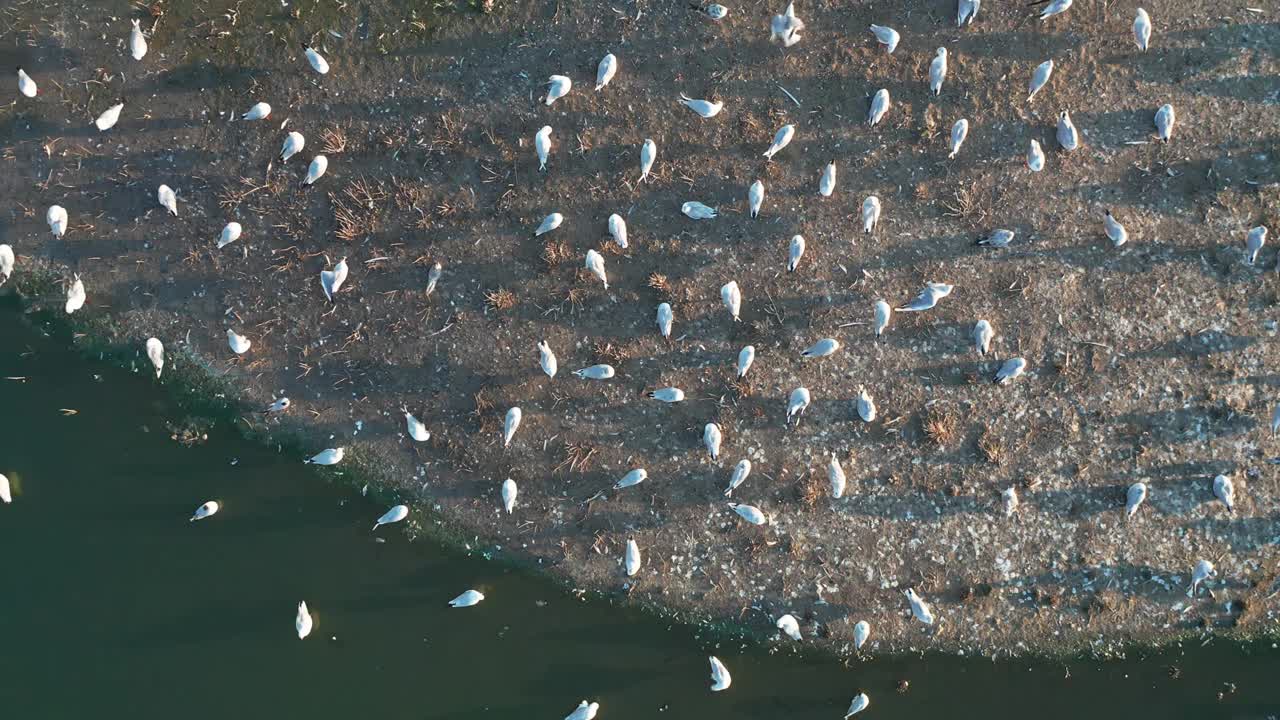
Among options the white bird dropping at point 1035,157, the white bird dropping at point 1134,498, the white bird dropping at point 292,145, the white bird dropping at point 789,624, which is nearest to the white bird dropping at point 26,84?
the white bird dropping at point 292,145

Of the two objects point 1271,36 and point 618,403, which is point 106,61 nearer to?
point 618,403

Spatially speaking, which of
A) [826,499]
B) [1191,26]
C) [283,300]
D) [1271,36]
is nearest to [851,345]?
[826,499]

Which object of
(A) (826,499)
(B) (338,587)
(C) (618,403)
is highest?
(C) (618,403)

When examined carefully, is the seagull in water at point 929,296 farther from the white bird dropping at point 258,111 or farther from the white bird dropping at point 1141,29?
the white bird dropping at point 258,111

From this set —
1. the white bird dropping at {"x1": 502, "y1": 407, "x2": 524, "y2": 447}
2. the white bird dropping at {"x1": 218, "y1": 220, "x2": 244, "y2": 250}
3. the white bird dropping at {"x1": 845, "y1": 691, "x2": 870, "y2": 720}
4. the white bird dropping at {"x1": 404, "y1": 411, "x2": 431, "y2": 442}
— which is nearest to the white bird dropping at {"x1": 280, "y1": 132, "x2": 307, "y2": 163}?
the white bird dropping at {"x1": 218, "y1": 220, "x2": 244, "y2": 250}

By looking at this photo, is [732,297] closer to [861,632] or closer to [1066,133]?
[861,632]

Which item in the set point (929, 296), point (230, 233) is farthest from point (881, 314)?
point (230, 233)
